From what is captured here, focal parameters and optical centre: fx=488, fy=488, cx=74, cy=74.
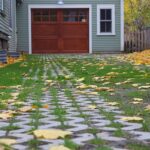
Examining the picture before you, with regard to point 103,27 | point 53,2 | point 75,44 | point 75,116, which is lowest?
point 75,116

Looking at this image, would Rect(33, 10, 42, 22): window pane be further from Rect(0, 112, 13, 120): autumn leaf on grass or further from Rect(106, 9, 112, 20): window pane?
Rect(0, 112, 13, 120): autumn leaf on grass

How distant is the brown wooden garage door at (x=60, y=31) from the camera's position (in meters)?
28.8

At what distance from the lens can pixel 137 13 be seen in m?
47.4

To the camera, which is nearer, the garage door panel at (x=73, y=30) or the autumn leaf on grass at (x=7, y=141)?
the autumn leaf on grass at (x=7, y=141)

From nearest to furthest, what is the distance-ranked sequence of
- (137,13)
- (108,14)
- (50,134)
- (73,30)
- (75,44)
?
(50,134) < (73,30) < (75,44) < (108,14) < (137,13)

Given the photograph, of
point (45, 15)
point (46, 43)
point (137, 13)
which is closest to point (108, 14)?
point (45, 15)

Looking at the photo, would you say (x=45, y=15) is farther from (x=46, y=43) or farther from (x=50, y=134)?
(x=50, y=134)

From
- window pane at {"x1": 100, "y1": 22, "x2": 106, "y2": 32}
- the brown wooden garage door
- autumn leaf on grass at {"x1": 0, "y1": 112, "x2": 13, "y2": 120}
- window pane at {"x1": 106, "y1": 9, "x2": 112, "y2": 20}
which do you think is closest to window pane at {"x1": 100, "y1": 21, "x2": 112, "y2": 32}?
window pane at {"x1": 100, "y1": 22, "x2": 106, "y2": 32}

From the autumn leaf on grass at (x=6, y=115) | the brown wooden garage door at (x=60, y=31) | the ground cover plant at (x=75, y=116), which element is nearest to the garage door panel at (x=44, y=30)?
the brown wooden garage door at (x=60, y=31)

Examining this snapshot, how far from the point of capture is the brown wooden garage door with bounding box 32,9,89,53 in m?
28.8

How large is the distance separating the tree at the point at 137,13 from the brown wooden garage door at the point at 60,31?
16.9m

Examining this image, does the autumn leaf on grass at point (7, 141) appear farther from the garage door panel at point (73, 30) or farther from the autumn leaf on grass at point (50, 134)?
the garage door panel at point (73, 30)

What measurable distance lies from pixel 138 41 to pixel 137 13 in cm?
2058

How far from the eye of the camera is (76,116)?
4.73 m
